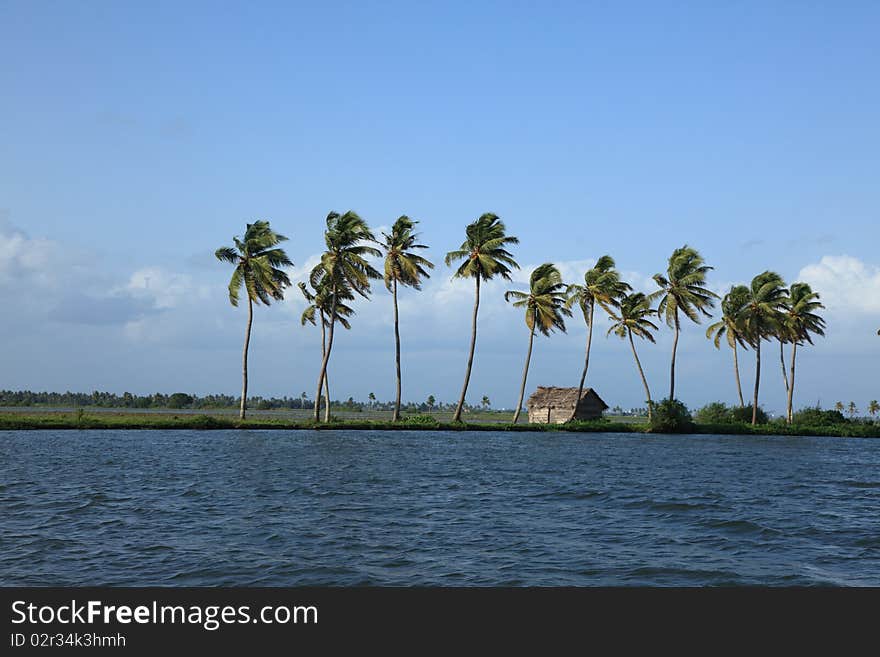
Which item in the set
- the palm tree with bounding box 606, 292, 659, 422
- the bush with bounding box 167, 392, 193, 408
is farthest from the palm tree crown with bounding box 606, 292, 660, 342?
the bush with bounding box 167, 392, 193, 408

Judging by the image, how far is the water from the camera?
13922 millimetres

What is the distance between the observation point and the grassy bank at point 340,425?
57.3 meters

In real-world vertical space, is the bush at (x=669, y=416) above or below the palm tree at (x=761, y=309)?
below

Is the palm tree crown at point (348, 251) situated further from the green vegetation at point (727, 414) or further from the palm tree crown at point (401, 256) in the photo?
the green vegetation at point (727, 414)

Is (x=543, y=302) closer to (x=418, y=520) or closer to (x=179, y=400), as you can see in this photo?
(x=418, y=520)

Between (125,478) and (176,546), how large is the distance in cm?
1387

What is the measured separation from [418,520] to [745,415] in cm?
7571

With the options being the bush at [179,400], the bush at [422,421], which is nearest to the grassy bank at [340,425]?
the bush at [422,421]

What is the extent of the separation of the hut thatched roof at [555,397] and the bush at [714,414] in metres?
11.7

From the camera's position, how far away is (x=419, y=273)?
227 feet

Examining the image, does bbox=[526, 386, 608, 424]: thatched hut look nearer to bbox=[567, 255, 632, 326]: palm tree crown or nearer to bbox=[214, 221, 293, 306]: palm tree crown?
bbox=[567, 255, 632, 326]: palm tree crown

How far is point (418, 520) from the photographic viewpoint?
1961 centimetres

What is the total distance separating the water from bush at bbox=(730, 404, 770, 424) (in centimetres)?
4618

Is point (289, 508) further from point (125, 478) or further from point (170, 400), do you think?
point (170, 400)
